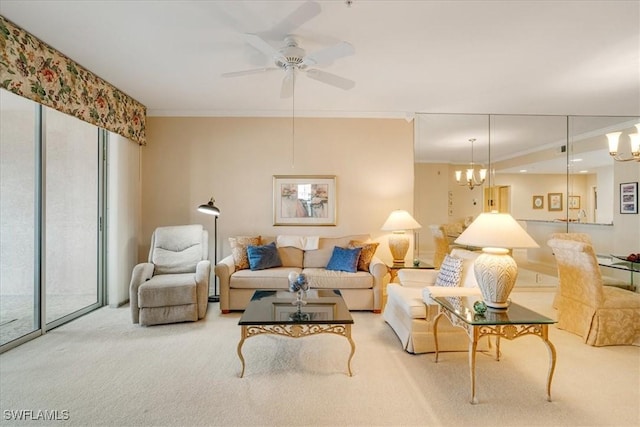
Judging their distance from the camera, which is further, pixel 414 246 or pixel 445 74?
pixel 414 246

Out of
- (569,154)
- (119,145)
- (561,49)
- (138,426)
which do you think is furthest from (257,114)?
(569,154)

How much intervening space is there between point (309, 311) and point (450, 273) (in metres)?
1.42

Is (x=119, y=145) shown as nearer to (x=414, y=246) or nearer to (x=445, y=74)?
(x=445, y=74)

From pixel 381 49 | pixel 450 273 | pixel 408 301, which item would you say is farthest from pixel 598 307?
pixel 381 49

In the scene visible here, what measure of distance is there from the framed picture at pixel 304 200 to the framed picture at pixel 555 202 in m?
3.44

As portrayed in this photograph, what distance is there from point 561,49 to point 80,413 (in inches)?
184

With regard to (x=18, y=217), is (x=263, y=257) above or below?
below

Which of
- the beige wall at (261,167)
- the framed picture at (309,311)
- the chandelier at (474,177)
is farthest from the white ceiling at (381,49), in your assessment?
the framed picture at (309,311)

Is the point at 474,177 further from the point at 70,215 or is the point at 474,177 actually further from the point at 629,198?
the point at 70,215

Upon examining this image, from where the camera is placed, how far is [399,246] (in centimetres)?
429

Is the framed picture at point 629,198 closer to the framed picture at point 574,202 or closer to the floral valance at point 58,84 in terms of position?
the framed picture at point 574,202

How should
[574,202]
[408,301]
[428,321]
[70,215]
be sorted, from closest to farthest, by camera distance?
[428,321]
[408,301]
[70,215]
[574,202]

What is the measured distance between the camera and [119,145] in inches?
163

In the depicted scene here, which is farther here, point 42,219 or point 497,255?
point 42,219
